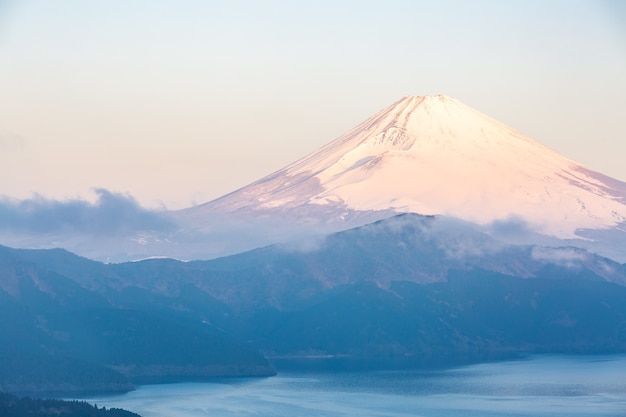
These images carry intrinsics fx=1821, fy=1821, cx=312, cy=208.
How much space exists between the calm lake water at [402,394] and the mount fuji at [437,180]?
31118 mm

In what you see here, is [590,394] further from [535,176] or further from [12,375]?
[535,176]

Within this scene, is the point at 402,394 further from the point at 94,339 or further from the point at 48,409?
the point at 48,409

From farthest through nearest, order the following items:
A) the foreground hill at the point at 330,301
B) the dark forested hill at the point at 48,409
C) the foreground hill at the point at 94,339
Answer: the foreground hill at the point at 330,301 < the foreground hill at the point at 94,339 < the dark forested hill at the point at 48,409

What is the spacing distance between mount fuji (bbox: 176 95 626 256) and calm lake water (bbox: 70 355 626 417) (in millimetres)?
31118

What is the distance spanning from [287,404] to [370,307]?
57557 mm

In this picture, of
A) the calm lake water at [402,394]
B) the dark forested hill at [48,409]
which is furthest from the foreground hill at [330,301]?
the dark forested hill at [48,409]

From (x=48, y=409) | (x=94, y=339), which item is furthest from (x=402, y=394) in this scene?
(x=48, y=409)

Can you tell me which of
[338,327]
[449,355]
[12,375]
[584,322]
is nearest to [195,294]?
[338,327]

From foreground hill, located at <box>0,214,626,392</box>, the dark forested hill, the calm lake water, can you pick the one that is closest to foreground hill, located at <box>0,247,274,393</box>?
foreground hill, located at <box>0,214,626,392</box>

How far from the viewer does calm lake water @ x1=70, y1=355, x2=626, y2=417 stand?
101 metres

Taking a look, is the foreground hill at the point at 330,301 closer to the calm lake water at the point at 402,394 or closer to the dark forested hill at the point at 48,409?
the calm lake water at the point at 402,394

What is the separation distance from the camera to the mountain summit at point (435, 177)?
163500 mm

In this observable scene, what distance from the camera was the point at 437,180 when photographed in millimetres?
165000

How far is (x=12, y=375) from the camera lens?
107438 millimetres
